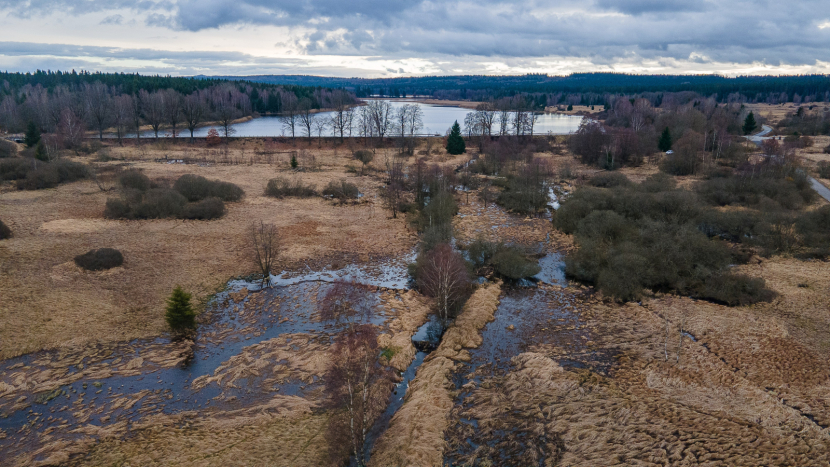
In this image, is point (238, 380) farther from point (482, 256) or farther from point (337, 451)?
point (482, 256)

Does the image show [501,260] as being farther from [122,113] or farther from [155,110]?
[122,113]

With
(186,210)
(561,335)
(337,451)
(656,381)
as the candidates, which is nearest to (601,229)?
(561,335)

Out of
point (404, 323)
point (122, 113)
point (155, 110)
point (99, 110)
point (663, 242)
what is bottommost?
point (404, 323)

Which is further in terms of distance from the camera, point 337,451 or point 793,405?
point 793,405

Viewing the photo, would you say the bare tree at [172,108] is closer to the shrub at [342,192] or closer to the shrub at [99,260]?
the shrub at [342,192]

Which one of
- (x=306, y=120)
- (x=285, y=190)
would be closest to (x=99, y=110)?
(x=306, y=120)

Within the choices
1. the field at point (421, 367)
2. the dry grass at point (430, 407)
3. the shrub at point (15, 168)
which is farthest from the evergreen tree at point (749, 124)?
the shrub at point (15, 168)
